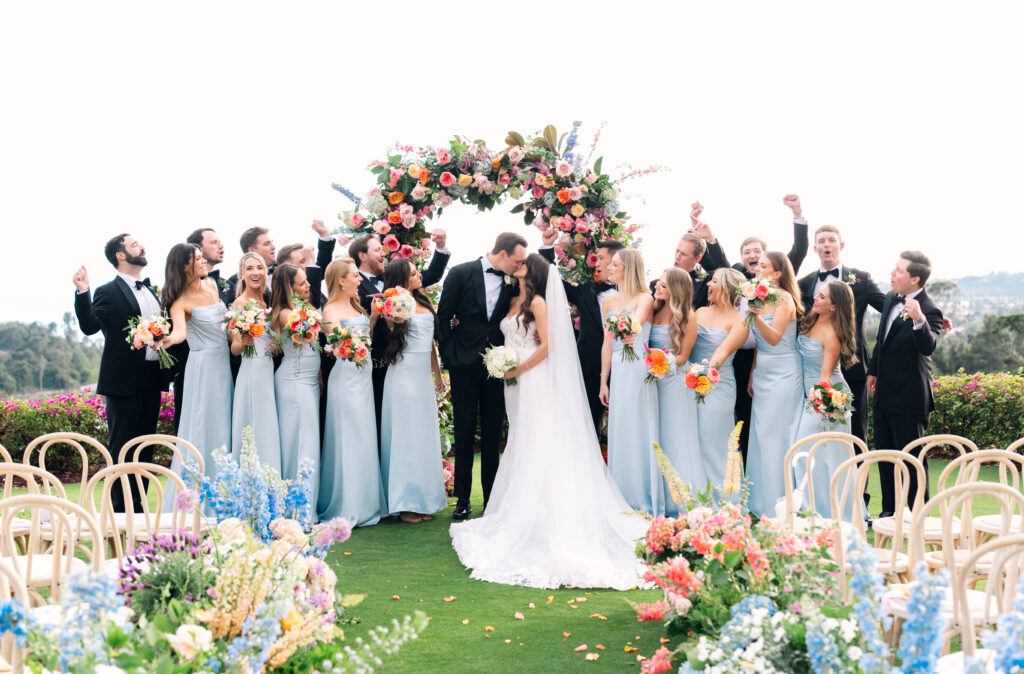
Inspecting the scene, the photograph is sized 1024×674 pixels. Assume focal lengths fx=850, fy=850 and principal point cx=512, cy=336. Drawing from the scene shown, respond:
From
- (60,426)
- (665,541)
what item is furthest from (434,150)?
(60,426)

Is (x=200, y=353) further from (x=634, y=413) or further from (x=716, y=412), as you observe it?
(x=716, y=412)

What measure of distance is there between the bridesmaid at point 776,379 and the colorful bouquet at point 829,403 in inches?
15.0

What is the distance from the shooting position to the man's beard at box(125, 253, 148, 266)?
23.6ft

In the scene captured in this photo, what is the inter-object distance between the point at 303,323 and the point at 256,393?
0.77 m

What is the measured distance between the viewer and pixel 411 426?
24.3 ft

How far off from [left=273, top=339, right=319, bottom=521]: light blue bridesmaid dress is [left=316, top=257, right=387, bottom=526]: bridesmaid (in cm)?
20

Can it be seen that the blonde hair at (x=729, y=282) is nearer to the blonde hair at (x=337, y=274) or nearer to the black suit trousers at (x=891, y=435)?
the black suit trousers at (x=891, y=435)

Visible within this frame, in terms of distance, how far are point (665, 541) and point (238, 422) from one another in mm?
4098

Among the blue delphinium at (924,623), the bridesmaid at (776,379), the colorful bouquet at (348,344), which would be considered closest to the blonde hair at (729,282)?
the bridesmaid at (776,379)

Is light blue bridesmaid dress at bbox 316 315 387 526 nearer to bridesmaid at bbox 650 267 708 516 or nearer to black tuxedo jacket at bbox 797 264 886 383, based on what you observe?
bridesmaid at bbox 650 267 708 516

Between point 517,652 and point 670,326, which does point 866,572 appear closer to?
point 517,652

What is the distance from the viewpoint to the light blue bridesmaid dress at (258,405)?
7.01 metres

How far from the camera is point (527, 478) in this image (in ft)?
21.3

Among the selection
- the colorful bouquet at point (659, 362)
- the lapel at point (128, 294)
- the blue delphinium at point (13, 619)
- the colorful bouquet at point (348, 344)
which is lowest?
the blue delphinium at point (13, 619)
